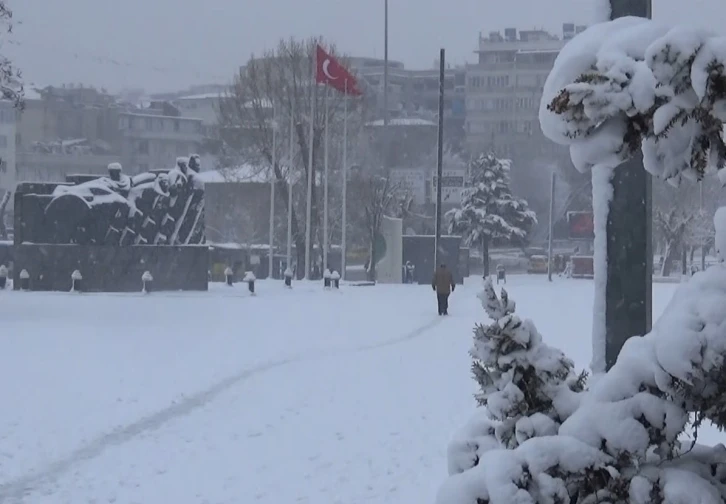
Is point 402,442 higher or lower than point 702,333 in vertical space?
lower

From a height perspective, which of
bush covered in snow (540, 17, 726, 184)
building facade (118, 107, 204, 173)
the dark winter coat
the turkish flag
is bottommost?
the dark winter coat

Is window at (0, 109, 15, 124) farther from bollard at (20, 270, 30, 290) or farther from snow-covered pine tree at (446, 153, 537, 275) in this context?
bollard at (20, 270, 30, 290)

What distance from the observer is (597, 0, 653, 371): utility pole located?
12.3 ft

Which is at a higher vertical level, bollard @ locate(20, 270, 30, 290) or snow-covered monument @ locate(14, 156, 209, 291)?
snow-covered monument @ locate(14, 156, 209, 291)

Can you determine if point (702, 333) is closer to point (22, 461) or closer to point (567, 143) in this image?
point (567, 143)

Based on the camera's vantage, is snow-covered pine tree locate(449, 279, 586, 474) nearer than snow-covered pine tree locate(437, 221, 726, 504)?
No

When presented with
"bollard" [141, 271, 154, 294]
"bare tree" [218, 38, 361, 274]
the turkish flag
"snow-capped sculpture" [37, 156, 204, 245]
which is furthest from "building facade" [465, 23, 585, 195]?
"bollard" [141, 271, 154, 294]

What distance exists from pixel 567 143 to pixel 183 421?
415 inches

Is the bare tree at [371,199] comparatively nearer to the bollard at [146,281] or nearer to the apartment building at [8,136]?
the bollard at [146,281]

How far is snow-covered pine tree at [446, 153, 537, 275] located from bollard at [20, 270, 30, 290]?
122ft

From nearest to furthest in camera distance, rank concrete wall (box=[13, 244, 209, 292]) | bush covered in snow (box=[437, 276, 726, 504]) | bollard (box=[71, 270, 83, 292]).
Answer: bush covered in snow (box=[437, 276, 726, 504])
bollard (box=[71, 270, 83, 292])
concrete wall (box=[13, 244, 209, 292])

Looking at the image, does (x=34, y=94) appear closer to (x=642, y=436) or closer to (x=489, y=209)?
(x=489, y=209)

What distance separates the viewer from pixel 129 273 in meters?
36.2

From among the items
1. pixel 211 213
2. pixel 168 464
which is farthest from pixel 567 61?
pixel 211 213
